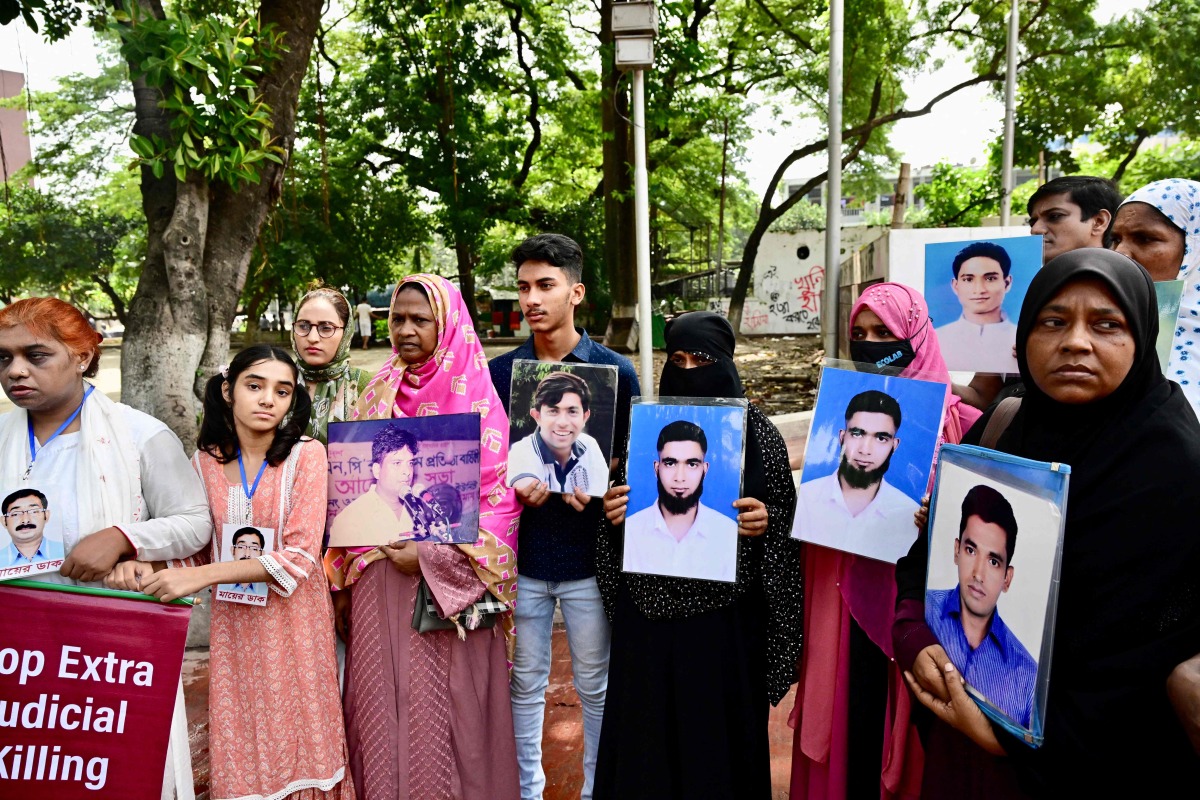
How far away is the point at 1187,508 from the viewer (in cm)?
150

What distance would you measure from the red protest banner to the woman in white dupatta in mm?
131

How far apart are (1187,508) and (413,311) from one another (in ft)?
7.24

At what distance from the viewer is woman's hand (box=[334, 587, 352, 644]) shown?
281cm

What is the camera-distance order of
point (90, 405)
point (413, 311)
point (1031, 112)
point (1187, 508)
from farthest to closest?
point (1031, 112), point (413, 311), point (90, 405), point (1187, 508)

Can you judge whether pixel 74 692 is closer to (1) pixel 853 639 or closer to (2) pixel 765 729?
(2) pixel 765 729

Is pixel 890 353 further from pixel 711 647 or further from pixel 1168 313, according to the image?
pixel 711 647

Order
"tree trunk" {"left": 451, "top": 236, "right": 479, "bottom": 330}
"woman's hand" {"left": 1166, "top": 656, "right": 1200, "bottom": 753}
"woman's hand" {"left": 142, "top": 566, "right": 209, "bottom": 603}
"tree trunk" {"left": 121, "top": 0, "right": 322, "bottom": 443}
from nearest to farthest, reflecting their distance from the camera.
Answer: "woman's hand" {"left": 1166, "top": 656, "right": 1200, "bottom": 753} < "woman's hand" {"left": 142, "top": 566, "right": 209, "bottom": 603} < "tree trunk" {"left": 121, "top": 0, "right": 322, "bottom": 443} < "tree trunk" {"left": 451, "top": 236, "right": 479, "bottom": 330}

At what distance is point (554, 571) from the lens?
2797 mm

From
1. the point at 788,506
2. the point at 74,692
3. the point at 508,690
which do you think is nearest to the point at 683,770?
the point at 508,690

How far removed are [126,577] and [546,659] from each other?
140 cm

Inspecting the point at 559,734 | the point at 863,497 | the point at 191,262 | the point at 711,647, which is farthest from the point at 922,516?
the point at 191,262

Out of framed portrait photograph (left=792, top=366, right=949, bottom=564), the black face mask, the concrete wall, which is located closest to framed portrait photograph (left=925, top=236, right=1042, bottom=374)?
the black face mask

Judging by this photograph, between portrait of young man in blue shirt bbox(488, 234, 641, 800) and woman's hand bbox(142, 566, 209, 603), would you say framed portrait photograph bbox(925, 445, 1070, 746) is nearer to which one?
portrait of young man in blue shirt bbox(488, 234, 641, 800)

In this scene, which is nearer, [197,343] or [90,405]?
[90,405]
